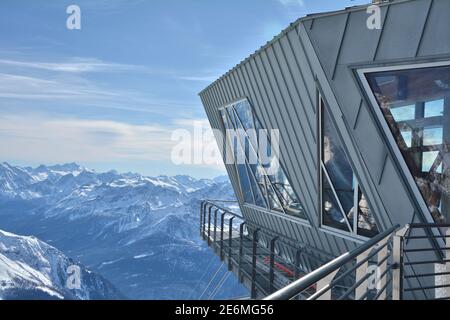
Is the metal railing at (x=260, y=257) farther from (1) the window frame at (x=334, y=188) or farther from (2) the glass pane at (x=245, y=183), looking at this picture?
(2) the glass pane at (x=245, y=183)

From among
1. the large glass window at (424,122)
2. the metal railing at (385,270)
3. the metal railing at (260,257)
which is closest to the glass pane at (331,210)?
the metal railing at (260,257)

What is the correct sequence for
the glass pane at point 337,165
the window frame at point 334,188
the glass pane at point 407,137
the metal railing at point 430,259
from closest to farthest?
the metal railing at point 430,259 → the glass pane at point 407,137 → the window frame at point 334,188 → the glass pane at point 337,165

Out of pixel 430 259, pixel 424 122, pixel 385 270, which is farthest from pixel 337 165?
pixel 385 270

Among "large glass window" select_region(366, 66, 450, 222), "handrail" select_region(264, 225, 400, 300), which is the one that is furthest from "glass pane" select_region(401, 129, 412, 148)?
"handrail" select_region(264, 225, 400, 300)

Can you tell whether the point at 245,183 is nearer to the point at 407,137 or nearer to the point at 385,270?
the point at 407,137

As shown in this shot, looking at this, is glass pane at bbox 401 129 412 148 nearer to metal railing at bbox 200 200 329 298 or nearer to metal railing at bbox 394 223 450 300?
metal railing at bbox 394 223 450 300

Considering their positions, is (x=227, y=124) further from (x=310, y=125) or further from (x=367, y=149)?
(x=367, y=149)
